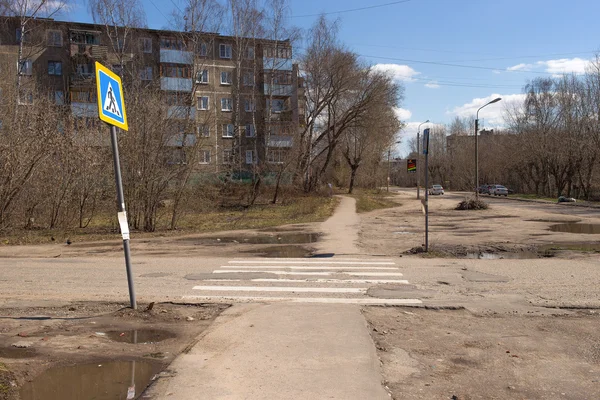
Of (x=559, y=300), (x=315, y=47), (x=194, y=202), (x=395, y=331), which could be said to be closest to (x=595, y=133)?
(x=315, y=47)

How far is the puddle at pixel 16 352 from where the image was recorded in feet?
17.6

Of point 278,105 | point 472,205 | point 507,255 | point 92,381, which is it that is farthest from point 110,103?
point 278,105

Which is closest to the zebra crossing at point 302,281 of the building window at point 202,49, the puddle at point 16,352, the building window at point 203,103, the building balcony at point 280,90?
the puddle at point 16,352

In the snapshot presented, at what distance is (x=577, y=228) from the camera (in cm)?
2288

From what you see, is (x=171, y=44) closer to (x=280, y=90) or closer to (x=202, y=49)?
(x=202, y=49)

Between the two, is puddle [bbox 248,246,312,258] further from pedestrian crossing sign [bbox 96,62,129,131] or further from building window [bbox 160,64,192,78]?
building window [bbox 160,64,192,78]

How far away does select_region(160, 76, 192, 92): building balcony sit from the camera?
41062 mm

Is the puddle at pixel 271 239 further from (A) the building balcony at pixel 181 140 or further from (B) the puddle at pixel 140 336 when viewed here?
(B) the puddle at pixel 140 336

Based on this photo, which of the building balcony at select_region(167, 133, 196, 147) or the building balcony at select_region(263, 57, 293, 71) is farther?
the building balcony at select_region(263, 57, 293, 71)

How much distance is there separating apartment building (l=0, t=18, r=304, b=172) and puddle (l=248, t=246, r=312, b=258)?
17.0 m

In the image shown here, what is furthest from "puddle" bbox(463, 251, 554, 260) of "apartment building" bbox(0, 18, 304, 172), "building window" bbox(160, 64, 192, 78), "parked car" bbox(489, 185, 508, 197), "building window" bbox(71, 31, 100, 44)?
"parked car" bbox(489, 185, 508, 197)

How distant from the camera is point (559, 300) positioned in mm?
8445

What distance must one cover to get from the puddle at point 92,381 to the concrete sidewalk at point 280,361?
30cm

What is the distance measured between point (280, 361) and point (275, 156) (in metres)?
37.2
